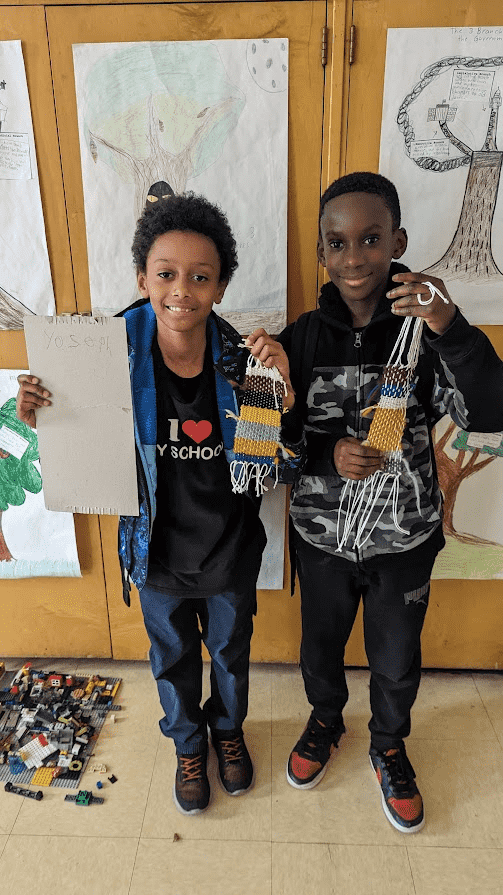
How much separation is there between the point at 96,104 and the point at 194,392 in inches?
34.5

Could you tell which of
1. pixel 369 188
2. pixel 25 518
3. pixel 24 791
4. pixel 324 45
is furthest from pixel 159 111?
pixel 24 791

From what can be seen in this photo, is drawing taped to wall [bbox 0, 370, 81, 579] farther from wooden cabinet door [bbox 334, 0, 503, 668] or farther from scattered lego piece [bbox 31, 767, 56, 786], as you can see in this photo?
wooden cabinet door [bbox 334, 0, 503, 668]

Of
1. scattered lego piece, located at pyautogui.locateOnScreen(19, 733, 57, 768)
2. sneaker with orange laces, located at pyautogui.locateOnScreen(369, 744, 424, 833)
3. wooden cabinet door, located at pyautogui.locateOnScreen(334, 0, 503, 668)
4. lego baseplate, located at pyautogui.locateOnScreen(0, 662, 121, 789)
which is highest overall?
wooden cabinet door, located at pyautogui.locateOnScreen(334, 0, 503, 668)

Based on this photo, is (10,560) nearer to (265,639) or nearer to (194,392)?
(265,639)

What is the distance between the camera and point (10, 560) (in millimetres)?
1884

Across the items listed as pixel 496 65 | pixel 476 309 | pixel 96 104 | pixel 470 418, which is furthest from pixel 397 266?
pixel 96 104

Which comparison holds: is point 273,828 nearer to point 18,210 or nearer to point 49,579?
point 49,579

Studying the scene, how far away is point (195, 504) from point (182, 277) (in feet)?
1.62

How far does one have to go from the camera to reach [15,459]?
1783 mm

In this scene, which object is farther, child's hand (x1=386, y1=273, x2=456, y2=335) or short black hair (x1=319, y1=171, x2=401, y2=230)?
short black hair (x1=319, y1=171, x2=401, y2=230)

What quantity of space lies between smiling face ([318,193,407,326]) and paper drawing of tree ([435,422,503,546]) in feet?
2.39

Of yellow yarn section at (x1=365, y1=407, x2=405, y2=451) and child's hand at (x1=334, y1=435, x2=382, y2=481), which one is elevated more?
yellow yarn section at (x1=365, y1=407, x2=405, y2=451)

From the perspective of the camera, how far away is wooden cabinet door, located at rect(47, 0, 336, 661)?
1.39 m

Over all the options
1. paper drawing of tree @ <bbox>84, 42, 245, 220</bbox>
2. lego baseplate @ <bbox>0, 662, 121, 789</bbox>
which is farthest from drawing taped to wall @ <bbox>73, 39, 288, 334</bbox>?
lego baseplate @ <bbox>0, 662, 121, 789</bbox>
